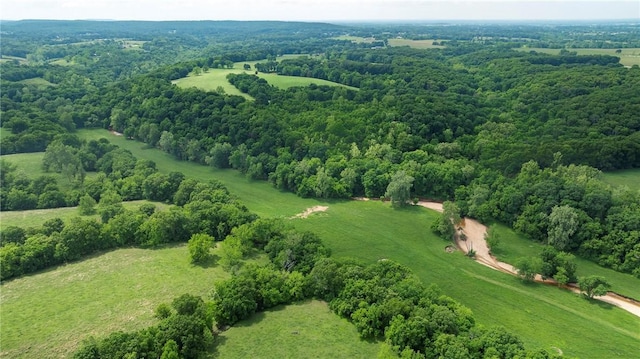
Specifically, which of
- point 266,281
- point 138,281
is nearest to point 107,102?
point 138,281

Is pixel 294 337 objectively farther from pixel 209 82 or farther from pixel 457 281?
pixel 209 82

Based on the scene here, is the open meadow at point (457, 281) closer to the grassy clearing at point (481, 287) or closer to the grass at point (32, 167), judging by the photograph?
the grassy clearing at point (481, 287)

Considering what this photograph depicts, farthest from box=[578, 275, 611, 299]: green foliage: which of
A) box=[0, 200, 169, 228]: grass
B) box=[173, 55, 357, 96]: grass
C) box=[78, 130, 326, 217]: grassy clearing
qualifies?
box=[173, 55, 357, 96]: grass


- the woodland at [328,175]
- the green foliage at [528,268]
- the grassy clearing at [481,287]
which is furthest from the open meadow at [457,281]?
the woodland at [328,175]

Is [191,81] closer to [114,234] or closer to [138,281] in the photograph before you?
[114,234]

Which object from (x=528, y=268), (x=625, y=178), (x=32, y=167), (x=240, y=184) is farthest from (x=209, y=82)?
(x=625, y=178)

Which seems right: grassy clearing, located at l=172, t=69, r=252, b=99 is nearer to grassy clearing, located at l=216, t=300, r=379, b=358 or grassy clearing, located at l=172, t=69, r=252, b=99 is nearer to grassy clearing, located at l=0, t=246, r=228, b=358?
grassy clearing, located at l=0, t=246, r=228, b=358
